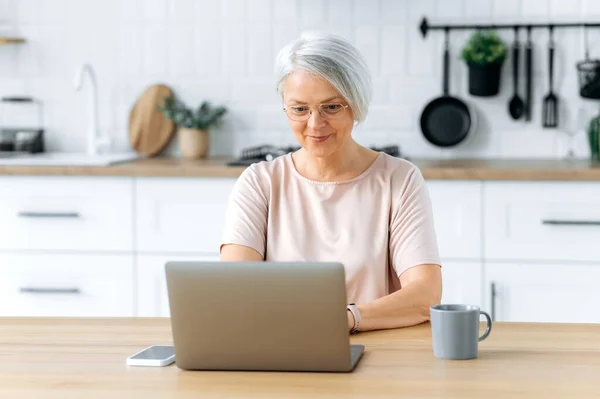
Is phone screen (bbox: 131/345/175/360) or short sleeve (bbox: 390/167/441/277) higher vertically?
short sleeve (bbox: 390/167/441/277)

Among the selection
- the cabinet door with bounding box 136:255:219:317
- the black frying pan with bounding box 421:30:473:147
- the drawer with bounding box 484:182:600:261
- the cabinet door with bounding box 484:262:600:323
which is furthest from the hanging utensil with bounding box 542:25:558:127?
the cabinet door with bounding box 136:255:219:317

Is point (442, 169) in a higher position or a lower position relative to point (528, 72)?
lower

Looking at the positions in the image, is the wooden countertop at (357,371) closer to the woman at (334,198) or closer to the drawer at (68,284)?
the woman at (334,198)

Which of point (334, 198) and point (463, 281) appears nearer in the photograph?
point (334, 198)

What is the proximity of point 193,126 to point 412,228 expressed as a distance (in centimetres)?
202

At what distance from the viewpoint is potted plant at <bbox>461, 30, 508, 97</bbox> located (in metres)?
3.96

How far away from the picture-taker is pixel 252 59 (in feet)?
13.9

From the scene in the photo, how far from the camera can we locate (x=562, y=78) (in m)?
4.05

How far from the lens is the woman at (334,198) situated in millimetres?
2238

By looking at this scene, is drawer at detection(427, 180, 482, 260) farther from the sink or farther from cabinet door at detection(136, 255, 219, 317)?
the sink

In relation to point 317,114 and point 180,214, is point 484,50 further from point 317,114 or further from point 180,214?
point 317,114

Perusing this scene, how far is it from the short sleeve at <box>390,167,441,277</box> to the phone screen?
2.28ft

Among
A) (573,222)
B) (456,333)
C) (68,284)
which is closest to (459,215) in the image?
(573,222)

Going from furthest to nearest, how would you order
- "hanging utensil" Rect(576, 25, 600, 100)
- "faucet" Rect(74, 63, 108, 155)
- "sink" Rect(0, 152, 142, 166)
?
1. "faucet" Rect(74, 63, 108, 155)
2. "hanging utensil" Rect(576, 25, 600, 100)
3. "sink" Rect(0, 152, 142, 166)
